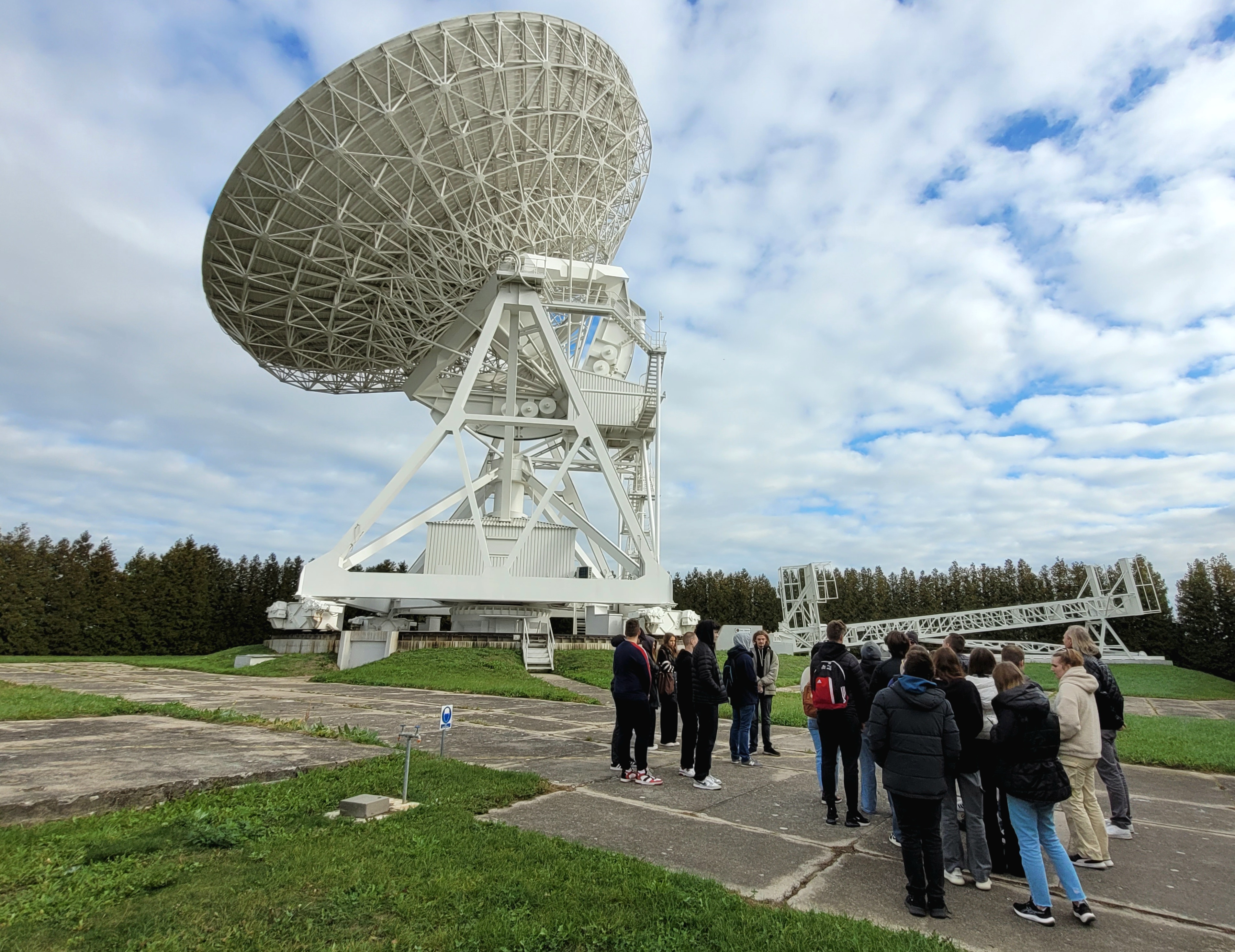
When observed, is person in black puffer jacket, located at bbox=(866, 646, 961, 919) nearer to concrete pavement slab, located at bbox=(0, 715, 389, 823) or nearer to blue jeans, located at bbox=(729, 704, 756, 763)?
blue jeans, located at bbox=(729, 704, 756, 763)

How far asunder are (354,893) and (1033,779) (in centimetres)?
378

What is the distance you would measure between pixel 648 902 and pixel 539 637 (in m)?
19.4

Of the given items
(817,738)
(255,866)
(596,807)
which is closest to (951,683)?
(817,738)

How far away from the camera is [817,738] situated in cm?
666

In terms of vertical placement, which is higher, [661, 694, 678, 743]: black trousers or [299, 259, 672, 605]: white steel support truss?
[299, 259, 672, 605]: white steel support truss

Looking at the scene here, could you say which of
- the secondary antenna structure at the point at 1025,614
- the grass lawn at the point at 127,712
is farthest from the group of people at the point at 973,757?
the secondary antenna structure at the point at 1025,614

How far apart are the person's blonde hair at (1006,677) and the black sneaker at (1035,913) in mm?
1154

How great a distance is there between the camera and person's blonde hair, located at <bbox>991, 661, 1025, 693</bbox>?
432 cm

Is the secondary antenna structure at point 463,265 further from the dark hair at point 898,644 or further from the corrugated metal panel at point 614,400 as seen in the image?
the dark hair at point 898,644

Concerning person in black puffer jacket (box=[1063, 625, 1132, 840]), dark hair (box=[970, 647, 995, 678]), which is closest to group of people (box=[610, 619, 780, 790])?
dark hair (box=[970, 647, 995, 678])

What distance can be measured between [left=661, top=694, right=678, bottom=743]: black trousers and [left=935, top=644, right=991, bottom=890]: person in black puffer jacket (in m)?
4.17

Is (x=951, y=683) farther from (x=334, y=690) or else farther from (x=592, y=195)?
(x=592, y=195)

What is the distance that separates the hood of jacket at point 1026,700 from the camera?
3.99 m

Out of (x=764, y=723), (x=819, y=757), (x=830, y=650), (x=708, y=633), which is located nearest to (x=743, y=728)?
(x=764, y=723)
